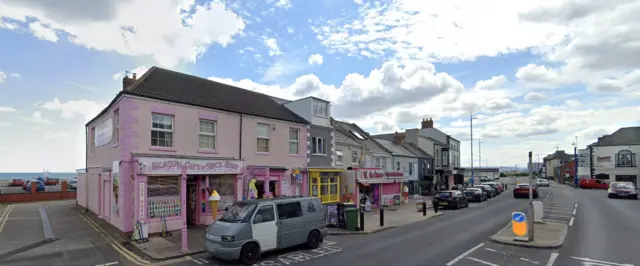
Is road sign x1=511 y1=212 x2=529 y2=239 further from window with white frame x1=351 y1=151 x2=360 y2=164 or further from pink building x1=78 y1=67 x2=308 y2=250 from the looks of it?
window with white frame x1=351 y1=151 x2=360 y2=164

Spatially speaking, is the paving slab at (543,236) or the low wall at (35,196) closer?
the paving slab at (543,236)

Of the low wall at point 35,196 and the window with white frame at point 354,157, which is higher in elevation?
the window with white frame at point 354,157

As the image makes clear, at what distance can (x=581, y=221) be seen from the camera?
19312mm

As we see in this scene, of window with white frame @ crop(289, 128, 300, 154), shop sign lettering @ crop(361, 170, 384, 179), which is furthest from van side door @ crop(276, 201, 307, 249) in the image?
shop sign lettering @ crop(361, 170, 384, 179)

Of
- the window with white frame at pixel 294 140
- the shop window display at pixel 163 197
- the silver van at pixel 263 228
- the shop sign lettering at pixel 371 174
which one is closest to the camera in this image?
the silver van at pixel 263 228

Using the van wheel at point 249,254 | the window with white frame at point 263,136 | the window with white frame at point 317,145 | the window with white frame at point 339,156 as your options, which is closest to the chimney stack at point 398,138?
the window with white frame at point 339,156

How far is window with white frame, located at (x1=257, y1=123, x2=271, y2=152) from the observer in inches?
814

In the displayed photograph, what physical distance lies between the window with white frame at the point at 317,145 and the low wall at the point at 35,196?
2553cm

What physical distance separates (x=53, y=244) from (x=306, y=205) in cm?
967

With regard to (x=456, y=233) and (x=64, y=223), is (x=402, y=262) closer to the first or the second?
(x=456, y=233)

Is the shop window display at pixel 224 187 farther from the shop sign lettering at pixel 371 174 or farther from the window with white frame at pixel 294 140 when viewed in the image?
the shop sign lettering at pixel 371 174

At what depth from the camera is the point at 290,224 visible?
41.1ft

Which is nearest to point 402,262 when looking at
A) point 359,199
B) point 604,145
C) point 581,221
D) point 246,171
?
point 246,171

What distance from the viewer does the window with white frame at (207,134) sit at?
18.0 meters
